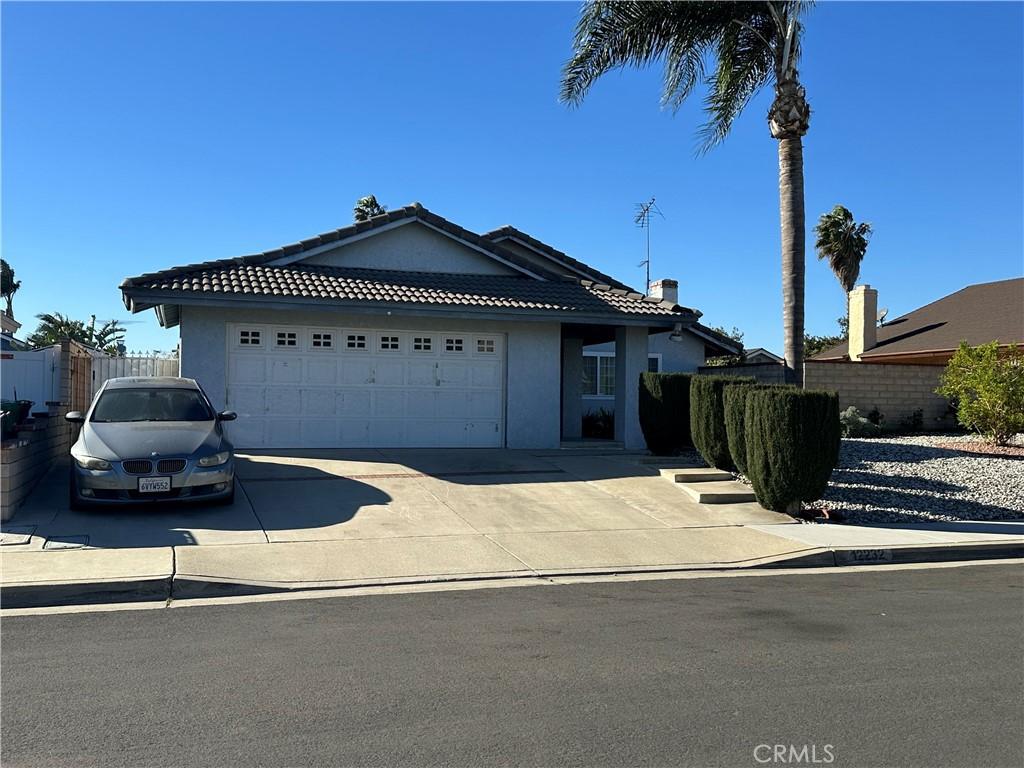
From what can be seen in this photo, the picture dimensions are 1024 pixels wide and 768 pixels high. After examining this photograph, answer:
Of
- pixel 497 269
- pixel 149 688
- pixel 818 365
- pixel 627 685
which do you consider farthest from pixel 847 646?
pixel 818 365

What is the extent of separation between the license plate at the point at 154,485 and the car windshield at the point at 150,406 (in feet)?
4.74

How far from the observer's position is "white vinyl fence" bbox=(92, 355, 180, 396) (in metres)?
17.6

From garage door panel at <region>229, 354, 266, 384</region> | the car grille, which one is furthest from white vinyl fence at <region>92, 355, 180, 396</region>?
the car grille

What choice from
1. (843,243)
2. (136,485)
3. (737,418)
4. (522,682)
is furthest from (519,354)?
(843,243)

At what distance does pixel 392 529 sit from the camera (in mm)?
9891

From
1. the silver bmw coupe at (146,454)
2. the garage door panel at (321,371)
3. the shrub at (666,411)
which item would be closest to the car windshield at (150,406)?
the silver bmw coupe at (146,454)

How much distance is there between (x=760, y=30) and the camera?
16.2m

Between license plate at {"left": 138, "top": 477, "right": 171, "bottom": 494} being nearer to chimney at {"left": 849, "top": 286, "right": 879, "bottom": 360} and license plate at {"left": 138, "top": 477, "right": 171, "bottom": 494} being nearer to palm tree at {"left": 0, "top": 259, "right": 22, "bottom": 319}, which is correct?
chimney at {"left": 849, "top": 286, "right": 879, "bottom": 360}

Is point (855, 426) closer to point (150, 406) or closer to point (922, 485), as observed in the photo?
point (922, 485)

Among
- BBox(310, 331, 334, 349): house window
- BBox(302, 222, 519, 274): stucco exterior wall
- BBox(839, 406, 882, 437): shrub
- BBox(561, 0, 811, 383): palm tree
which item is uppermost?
BBox(561, 0, 811, 383): palm tree

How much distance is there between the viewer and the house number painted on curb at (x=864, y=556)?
9.39 meters

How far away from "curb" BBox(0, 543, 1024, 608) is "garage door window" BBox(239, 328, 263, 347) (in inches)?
322

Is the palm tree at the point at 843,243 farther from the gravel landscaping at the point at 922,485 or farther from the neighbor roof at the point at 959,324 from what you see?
the gravel landscaping at the point at 922,485

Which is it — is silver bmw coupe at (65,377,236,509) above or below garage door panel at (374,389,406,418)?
below
